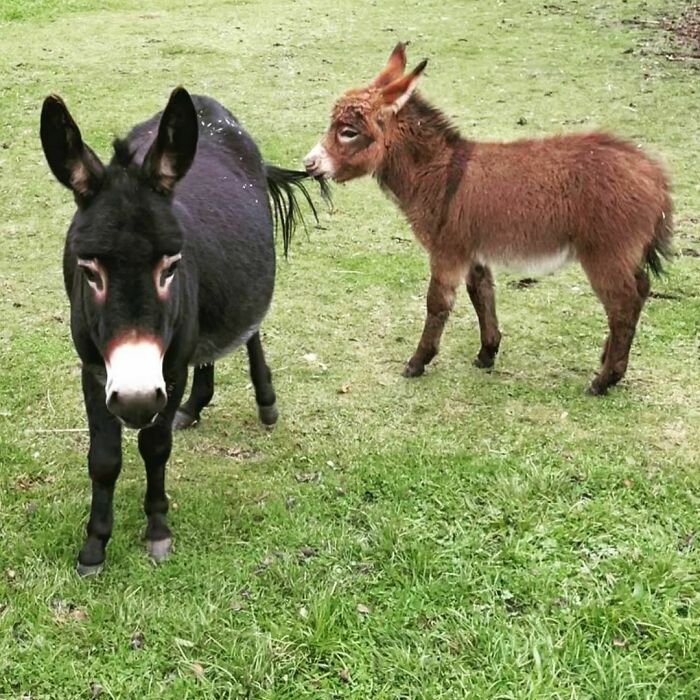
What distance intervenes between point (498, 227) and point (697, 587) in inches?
76.5

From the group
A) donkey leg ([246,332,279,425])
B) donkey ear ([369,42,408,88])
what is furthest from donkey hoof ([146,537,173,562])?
donkey ear ([369,42,408,88])

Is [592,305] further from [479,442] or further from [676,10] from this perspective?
[676,10]

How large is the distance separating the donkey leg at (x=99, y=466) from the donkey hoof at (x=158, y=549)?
161 mm

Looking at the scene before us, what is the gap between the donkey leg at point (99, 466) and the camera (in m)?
2.77

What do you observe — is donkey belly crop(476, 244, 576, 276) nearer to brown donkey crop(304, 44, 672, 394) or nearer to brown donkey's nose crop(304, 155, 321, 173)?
brown donkey crop(304, 44, 672, 394)

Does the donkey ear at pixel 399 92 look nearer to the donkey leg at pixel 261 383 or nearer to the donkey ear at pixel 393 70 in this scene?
the donkey ear at pixel 393 70

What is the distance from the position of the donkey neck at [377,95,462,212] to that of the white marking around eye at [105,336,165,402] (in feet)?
7.76

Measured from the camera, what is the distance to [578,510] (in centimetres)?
317

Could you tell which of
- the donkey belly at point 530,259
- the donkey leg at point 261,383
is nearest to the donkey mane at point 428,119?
the donkey belly at point 530,259

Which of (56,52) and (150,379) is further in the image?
(56,52)

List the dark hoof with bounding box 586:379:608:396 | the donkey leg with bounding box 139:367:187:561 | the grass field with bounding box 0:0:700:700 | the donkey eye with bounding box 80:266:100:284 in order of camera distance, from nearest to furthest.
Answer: the donkey eye with bounding box 80:266:100:284, the grass field with bounding box 0:0:700:700, the donkey leg with bounding box 139:367:187:561, the dark hoof with bounding box 586:379:608:396

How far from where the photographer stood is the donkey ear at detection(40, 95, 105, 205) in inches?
88.8

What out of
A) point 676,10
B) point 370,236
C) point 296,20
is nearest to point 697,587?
point 370,236

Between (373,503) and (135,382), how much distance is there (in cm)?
143
